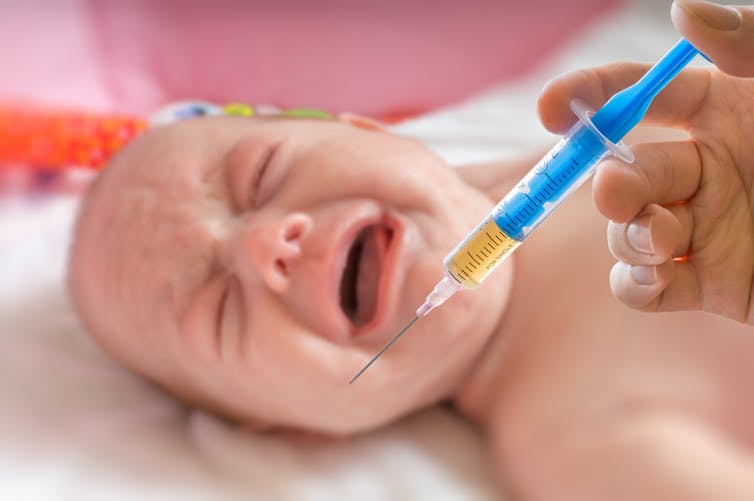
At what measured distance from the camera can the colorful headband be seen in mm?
1617

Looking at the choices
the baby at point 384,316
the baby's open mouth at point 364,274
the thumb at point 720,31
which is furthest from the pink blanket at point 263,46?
the thumb at point 720,31

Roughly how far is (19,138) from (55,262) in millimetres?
260

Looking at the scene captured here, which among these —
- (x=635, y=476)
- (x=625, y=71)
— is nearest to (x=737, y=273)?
(x=625, y=71)

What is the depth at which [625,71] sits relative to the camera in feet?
2.65

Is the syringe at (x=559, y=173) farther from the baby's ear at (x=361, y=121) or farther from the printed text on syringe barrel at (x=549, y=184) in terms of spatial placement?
the baby's ear at (x=361, y=121)

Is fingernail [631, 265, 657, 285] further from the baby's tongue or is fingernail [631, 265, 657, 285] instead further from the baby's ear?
the baby's ear

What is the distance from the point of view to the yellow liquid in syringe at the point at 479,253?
792 millimetres

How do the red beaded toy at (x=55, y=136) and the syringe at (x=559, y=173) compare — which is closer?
the syringe at (x=559, y=173)

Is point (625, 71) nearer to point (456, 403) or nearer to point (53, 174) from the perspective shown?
point (456, 403)

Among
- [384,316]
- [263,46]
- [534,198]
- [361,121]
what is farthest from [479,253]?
[263,46]

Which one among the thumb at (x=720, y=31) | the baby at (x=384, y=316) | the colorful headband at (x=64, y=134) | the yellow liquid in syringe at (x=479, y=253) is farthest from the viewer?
the colorful headband at (x=64, y=134)

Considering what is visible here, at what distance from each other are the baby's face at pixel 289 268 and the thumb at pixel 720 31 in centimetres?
45

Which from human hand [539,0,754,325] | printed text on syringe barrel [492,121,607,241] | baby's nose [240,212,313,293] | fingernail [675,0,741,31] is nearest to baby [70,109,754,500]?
baby's nose [240,212,313,293]

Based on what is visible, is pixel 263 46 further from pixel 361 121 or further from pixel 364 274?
pixel 364 274
